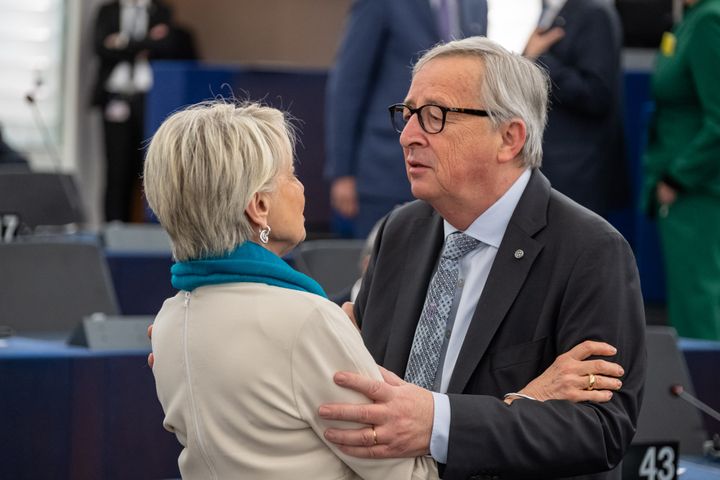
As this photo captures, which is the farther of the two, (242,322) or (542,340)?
(542,340)

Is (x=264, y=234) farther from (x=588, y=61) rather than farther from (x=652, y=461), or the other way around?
(x=588, y=61)

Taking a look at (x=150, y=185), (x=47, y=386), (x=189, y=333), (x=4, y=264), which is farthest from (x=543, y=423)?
(x=4, y=264)

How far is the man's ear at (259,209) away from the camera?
1.96 metres

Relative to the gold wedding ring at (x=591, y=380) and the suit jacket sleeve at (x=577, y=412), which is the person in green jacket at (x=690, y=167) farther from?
the gold wedding ring at (x=591, y=380)

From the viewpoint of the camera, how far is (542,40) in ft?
16.1

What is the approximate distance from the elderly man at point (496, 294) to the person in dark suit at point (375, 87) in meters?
2.25

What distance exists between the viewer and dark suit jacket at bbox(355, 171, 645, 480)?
2152mm

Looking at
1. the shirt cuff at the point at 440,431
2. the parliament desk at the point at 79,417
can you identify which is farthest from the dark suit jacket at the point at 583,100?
the shirt cuff at the point at 440,431

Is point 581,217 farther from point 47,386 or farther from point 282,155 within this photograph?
point 47,386

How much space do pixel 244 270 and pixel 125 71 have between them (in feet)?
29.1

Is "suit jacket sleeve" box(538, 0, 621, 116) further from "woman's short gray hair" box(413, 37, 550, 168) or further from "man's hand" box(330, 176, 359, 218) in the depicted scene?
"woman's short gray hair" box(413, 37, 550, 168)

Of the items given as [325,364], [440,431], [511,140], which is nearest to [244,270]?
[325,364]

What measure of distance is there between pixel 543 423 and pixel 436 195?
47cm

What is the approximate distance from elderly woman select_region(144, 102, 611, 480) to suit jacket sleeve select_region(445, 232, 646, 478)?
0.62 feet
